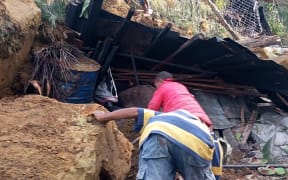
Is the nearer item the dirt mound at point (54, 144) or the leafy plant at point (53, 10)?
the dirt mound at point (54, 144)

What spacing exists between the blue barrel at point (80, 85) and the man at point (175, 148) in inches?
98.7

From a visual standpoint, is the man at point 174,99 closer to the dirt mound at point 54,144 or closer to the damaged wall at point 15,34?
the dirt mound at point 54,144

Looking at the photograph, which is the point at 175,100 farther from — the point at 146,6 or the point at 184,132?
the point at 146,6

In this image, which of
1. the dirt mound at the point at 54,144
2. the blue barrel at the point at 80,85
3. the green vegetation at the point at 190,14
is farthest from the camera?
the green vegetation at the point at 190,14

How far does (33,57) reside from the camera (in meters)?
6.27

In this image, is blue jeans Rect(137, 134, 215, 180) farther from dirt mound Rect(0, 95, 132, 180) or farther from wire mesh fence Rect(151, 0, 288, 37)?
wire mesh fence Rect(151, 0, 288, 37)

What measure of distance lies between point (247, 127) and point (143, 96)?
1.81 meters

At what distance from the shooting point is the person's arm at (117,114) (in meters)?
4.06

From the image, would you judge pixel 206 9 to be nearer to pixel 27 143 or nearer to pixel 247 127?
pixel 247 127

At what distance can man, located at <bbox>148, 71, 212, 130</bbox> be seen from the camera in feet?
14.5

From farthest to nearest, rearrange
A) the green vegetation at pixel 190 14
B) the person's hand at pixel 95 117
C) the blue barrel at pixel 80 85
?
the green vegetation at pixel 190 14 < the blue barrel at pixel 80 85 < the person's hand at pixel 95 117

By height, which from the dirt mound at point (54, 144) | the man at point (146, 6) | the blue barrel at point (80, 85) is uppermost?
the man at point (146, 6)

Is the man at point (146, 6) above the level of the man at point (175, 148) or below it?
above

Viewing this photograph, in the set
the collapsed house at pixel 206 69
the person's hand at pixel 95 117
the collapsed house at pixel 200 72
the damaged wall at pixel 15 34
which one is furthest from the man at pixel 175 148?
the collapsed house at pixel 206 69
